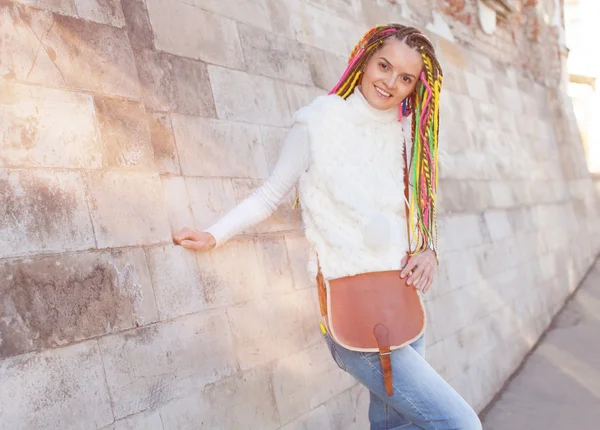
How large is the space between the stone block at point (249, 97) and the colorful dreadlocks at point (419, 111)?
918 millimetres

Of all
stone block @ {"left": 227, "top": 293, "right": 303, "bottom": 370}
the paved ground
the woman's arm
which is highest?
the woman's arm

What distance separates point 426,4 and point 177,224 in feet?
14.1

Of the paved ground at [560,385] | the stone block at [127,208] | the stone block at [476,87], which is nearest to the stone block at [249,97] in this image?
the stone block at [127,208]

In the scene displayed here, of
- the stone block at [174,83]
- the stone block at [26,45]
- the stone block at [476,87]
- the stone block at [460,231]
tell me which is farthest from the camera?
the stone block at [476,87]

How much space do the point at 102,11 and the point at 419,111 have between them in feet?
3.90

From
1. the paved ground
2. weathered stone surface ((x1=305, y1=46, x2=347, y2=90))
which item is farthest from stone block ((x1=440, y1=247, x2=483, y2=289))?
weathered stone surface ((x1=305, y1=46, x2=347, y2=90))

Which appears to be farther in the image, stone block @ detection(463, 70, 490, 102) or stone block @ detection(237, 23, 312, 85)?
stone block @ detection(463, 70, 490, 102)

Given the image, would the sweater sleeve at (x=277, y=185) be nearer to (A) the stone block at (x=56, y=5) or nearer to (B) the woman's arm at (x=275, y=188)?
(B) the woman's arm at (x=275, y=188)

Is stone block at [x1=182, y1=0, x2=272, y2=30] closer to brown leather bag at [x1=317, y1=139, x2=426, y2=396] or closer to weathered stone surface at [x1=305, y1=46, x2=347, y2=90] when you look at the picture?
weathered stone surface at [x1=305, y1=46, x2=347, y2=90]

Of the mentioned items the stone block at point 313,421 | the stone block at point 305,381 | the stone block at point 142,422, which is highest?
the stone block at point 142,422

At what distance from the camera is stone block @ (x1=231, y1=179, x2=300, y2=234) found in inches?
126

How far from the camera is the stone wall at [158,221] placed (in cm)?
215

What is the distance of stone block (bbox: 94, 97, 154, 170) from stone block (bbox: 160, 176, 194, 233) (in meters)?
0.17

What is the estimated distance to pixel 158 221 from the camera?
2.61 m
